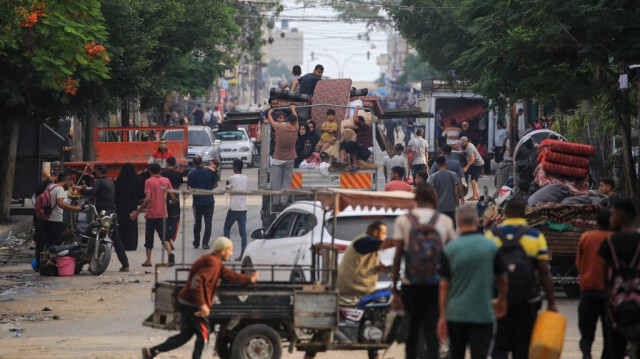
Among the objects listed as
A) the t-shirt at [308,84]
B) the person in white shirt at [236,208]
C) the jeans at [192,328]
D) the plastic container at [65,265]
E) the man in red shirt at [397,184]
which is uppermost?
the t-shirt at [308,84]

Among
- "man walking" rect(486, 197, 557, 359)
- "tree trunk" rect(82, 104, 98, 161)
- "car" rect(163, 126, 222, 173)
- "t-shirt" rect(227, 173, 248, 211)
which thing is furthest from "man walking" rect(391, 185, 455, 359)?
"car" rect(163, 126, 222, 173)

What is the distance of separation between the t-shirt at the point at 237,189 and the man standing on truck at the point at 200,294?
Answer: 8999 millimetres

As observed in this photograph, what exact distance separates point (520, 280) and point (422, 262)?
771mm

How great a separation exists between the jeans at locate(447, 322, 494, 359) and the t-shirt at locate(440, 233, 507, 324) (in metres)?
0.10

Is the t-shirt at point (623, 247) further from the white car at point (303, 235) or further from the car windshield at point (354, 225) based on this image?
the car windshield at point (354, 225)

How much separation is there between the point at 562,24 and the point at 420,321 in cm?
1105

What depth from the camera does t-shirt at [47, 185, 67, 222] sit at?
1788cm

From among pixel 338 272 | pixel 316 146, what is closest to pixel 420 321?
pixel 338 272

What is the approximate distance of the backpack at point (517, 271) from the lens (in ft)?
28.4

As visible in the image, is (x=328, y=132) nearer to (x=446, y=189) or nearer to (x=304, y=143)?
(x=304, y=143)

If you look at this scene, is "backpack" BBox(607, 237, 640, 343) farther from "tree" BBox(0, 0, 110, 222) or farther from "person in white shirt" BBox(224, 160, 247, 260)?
"tree" BBox(0, 0, 110, 222)

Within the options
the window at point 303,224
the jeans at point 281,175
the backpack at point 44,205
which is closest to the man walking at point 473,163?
the jeans at point 281,175

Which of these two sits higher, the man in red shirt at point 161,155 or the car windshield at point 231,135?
the car windshield at point 231,135

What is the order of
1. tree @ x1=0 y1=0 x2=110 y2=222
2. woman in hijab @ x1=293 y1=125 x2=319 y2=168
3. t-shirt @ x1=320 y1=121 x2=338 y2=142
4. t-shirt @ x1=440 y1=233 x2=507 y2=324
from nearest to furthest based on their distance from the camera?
t-shirt @ x1=440 y1=233 x2=507 y2=324
tree @ x1=0 y1=0 x2=110 y2=222
woman in hijab @ x1=293 y1=125 x2=319 y2=168
t-shirt @ x1=320 y1=121 x2=338 y2=142
